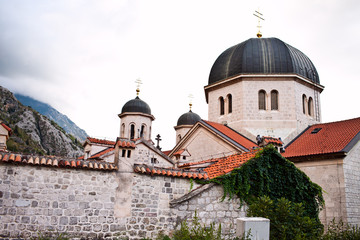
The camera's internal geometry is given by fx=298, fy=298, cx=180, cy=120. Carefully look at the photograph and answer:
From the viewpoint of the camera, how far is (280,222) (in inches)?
356

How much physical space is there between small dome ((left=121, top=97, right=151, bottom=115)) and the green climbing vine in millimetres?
24112

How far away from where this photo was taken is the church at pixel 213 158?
28.9 ft

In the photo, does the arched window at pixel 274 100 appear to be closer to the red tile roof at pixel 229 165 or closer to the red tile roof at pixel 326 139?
the red tile roof at pixel 326 139

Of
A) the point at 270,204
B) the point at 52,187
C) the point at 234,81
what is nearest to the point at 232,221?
the point at 270,204

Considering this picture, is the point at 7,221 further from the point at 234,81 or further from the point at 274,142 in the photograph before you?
the point at 234,81

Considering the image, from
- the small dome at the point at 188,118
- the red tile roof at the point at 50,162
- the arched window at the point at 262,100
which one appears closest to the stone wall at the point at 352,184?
the arched window at the point at 262,100

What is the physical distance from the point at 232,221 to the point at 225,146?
30.8 feet

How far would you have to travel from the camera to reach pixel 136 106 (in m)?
34.1

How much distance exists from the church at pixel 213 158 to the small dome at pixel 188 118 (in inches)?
242

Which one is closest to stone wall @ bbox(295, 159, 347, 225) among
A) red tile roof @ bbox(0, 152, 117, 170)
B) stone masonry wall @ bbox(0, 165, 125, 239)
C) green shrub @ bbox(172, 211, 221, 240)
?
green shrub @ bbox(172, 211, 221, 240)

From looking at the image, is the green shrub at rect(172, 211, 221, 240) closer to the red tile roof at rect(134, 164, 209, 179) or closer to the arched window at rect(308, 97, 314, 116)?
the red tile roof at rect(134, 164, 209, 179)

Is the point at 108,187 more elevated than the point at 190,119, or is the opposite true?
the point at 190,119

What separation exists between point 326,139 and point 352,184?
337cm

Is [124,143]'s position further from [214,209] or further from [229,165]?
[229,165]
